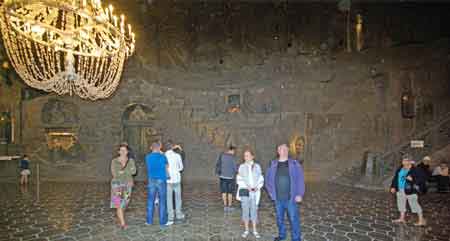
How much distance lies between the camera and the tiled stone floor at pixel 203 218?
6.17m

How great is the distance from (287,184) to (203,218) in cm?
305

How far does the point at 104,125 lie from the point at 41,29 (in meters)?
8.98

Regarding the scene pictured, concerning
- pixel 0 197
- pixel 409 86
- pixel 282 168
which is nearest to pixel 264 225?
pixel 282 168

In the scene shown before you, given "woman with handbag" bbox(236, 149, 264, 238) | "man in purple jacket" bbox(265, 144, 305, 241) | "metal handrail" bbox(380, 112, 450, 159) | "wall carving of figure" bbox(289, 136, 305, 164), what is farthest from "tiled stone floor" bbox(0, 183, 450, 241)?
A: "wall carving of figure" bbox(289, 136, 305, 164)

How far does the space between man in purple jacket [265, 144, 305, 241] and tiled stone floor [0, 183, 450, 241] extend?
978mm

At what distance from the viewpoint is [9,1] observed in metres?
5.40

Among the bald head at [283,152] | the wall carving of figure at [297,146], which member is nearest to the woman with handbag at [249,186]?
the bald head at [283,152]

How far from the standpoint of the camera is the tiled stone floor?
6168 millimetres

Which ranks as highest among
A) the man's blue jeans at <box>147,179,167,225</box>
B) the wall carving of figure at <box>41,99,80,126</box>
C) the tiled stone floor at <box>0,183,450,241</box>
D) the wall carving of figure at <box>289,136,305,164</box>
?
the wall carving of figure at <box>41,99,80,126</box>

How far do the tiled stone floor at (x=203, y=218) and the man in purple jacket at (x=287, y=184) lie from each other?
98 centimetres

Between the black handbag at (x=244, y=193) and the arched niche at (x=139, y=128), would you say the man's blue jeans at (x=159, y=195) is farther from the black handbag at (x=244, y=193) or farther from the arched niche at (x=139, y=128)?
the arched niche at (x=139, y=128)

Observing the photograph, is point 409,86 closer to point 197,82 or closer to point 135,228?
point 197,82

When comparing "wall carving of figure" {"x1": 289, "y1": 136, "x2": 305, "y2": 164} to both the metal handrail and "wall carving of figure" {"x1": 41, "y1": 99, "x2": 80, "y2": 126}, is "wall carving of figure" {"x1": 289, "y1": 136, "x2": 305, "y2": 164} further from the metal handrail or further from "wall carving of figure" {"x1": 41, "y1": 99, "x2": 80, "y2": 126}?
"wall carving of figure" {"x1": 41, "y1": 99, "x2": 80, "y2": 126}

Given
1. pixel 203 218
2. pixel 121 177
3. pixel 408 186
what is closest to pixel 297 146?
pixel 408 186
